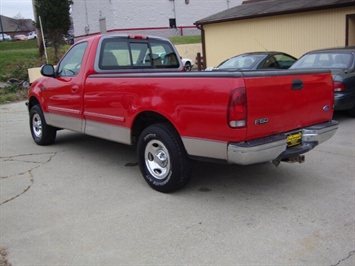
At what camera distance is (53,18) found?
2458 centimetres

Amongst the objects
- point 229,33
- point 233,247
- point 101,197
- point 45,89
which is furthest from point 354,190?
point 229,33

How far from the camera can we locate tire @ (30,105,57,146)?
7.38 meters

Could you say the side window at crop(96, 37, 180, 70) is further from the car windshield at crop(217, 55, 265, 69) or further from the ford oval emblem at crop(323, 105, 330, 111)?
the car windshield at crop(217, 55, 265, 69)

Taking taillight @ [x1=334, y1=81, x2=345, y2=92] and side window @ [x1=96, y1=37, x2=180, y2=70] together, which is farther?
taillight @ [x1=334, y1=81, x2=345, y2=92]

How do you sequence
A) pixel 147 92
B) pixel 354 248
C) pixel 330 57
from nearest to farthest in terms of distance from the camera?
1. pixel 354 248
2. pixel 147 92
3. pixel 330 57

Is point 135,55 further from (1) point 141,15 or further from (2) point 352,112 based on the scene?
(1) point 141,15

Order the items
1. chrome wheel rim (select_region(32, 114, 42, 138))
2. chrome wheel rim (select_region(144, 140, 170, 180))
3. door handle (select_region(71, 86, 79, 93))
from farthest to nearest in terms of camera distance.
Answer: chrome wheel rim (select_region(32, 114, 42, 138)), door handle (select_region(71, 86, 79, 93)), chrome wheel rim (select_region(144, 140, 170, 180))

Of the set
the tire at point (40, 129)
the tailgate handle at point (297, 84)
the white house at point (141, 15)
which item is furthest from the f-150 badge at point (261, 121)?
the white house at point (141, 15)

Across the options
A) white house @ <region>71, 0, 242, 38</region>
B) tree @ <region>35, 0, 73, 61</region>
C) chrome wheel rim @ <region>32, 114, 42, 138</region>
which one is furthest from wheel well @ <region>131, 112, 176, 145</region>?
white house @ <region>71, 0, 242, 38</region>

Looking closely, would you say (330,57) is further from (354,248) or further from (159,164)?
(354,248)

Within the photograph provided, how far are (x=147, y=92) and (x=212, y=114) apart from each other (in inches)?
39.7

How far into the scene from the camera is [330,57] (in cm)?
940

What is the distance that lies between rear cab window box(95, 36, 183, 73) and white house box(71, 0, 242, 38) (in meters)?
31.4

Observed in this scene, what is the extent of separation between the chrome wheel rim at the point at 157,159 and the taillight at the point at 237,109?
3.58 feet
